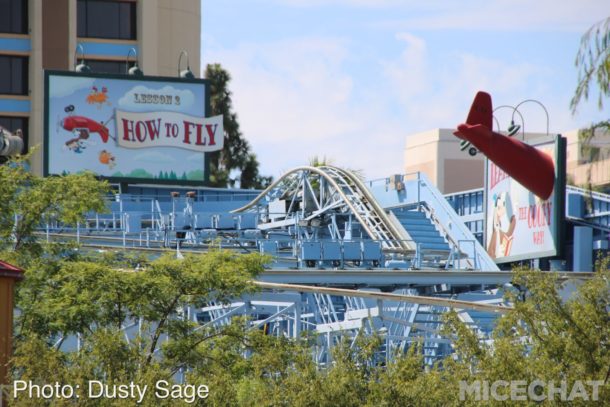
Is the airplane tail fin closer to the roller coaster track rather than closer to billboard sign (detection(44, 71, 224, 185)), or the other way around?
the roller coaster track

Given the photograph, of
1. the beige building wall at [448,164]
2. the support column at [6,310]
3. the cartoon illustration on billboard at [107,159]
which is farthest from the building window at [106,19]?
the support column at [6,310]

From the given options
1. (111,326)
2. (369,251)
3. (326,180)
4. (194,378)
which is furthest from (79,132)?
(194,378)

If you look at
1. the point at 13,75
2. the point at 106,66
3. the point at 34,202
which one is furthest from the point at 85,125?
the point at 34,202

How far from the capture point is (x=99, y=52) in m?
79.7

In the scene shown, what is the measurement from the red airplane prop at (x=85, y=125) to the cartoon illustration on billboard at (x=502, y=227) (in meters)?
14.9

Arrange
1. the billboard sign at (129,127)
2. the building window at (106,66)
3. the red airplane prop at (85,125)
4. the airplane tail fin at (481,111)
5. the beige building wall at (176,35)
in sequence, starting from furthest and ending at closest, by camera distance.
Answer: the beige building wall at (176,35)
the building window at (106,66)
the red airplane prop at (85,125)
the billboard sign at (129,127)
the airplane tail fin at (481,111)

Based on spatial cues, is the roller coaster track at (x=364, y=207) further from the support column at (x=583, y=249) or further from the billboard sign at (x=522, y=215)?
the support column at (x=583, y=249)

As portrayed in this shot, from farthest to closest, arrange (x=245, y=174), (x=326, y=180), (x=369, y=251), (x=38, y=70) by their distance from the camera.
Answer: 1. (x=245, y=174)
2. (x=38, y=70)
3. (x=326, y=180)
4. (x=369, y=251)

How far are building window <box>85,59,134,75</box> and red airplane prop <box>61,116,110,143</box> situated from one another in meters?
20.1

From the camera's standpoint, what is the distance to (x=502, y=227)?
5312 centimetres

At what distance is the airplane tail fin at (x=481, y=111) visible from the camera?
52219mm

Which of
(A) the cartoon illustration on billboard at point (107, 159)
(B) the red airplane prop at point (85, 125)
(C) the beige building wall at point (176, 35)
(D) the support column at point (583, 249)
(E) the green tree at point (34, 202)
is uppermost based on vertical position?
(C) the beige building wall at point (176, 35)

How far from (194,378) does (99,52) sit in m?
58.7

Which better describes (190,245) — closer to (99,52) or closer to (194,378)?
(194,378)
